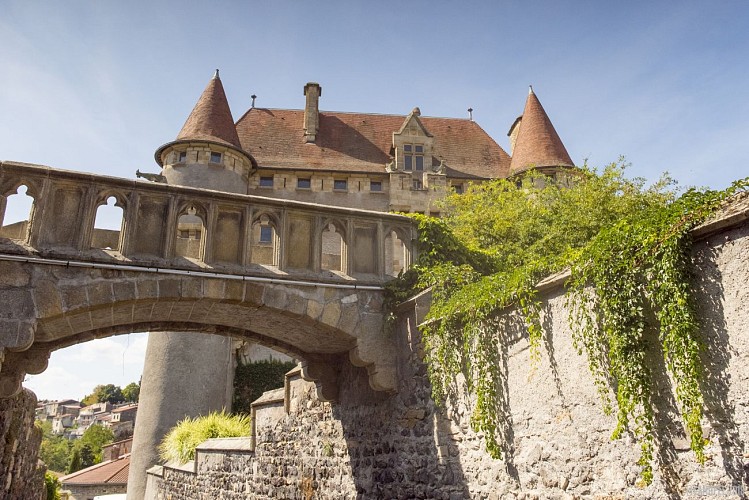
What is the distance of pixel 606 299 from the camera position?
445cm

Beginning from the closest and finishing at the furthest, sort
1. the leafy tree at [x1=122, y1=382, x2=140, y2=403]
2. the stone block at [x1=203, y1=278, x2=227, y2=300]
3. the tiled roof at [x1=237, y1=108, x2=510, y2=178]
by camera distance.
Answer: the stone block at [x1=203, y1=278, x2=227, y2=300] → the tiled roof at [x1=237, y1=108, x2=510, y2=178] → the leafy tree at [x1=122, y1=382, x2=140, y2=403]

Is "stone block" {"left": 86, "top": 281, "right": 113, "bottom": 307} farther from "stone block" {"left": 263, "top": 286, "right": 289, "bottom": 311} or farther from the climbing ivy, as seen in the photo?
the climbing ivy

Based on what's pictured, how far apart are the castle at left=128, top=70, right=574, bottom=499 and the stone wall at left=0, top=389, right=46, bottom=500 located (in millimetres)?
5391

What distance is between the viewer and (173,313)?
762 centimetres

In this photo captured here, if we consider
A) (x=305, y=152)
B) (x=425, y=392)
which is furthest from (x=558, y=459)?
(x=305, y=152)

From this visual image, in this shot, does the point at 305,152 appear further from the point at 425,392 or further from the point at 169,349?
the point at 425,392

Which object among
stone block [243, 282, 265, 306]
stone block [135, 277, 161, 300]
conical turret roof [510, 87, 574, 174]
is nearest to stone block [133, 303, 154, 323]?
stone block [135, 277, 161, 300]

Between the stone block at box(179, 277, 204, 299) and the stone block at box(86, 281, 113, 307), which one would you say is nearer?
the stone block at box(86, 281, 113, 307)

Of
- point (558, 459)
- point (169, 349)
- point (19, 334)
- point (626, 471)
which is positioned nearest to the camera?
point (626, 471)

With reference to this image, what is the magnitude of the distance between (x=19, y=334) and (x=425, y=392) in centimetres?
440

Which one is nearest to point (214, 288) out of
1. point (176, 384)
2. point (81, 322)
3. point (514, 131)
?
point (81, 322)

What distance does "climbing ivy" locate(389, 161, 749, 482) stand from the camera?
3.98 metres

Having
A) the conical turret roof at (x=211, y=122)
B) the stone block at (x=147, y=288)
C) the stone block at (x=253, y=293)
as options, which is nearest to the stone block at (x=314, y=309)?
the stone block at (x=253, y=293)

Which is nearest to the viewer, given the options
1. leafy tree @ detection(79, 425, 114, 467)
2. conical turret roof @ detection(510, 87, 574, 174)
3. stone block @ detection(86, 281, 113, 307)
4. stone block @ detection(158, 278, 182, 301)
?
stone block @ detection(86, 281, 113, 307)
